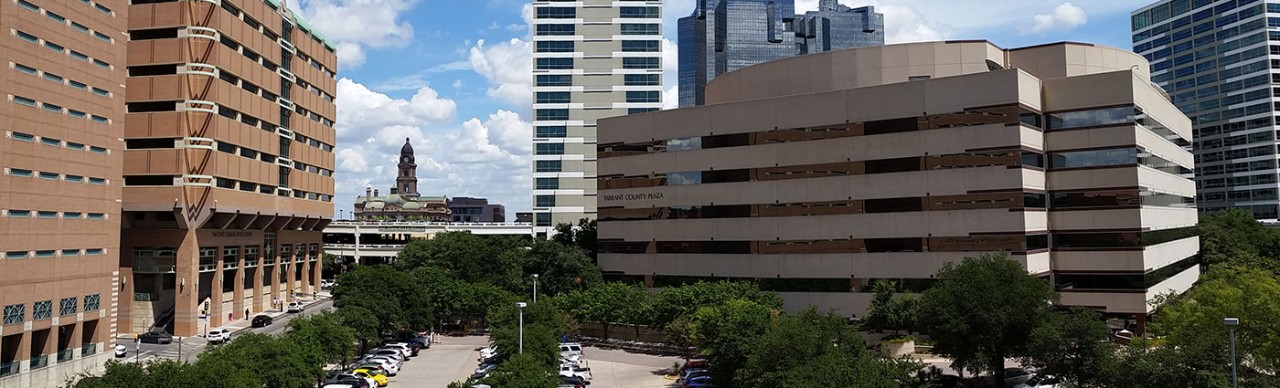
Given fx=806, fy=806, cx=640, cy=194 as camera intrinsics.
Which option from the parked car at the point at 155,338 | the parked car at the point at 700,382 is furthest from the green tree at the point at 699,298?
the parked car at the point at 155,338

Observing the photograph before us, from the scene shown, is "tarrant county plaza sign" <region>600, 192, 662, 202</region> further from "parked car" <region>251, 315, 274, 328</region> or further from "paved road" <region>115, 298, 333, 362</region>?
"parked car" <region>251, 315, 274, 328</region>

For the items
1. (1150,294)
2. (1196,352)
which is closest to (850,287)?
(1150,294)

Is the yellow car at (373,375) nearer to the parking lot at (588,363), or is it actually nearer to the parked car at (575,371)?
the parking lot at (588,363)

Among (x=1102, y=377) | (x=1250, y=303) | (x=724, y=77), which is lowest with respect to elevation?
(x=1102, y=377)

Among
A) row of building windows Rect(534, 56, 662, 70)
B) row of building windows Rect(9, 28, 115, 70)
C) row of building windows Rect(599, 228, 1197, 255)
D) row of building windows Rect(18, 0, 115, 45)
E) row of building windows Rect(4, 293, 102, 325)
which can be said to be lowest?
row of building windows Rect(4, 293, 102, 325)

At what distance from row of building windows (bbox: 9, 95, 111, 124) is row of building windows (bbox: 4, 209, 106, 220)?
6.80 meters

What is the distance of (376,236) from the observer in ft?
497

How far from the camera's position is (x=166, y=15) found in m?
74.2

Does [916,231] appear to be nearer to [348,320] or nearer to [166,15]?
[348,320]

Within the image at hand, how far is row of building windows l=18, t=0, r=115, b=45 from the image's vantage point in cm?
5291

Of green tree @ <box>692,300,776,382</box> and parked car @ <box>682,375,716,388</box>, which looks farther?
parked car @ <box>682,375,716,388</box>

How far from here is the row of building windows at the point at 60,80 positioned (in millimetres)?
52406

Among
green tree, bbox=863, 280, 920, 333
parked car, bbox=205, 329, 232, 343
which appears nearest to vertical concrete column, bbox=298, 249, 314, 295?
parked car, bbox=205, 329, 232, 343

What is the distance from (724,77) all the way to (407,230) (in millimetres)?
91160
